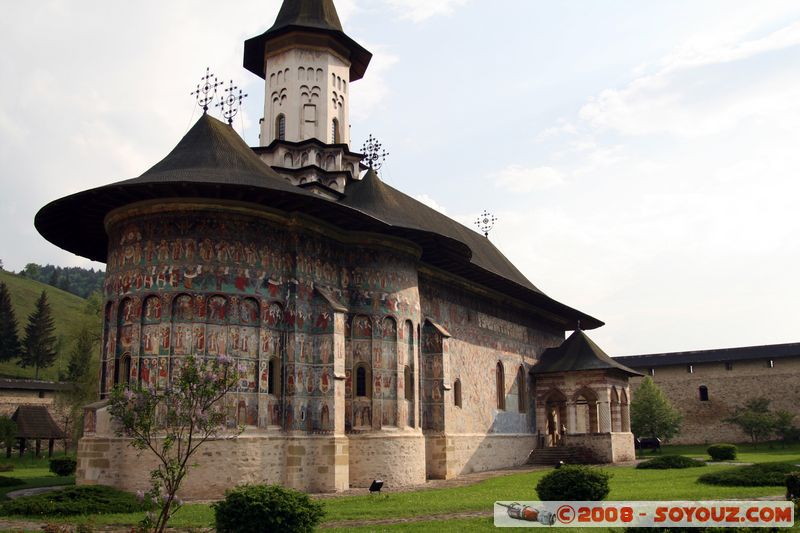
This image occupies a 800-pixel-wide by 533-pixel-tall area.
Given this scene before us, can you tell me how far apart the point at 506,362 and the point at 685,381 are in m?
21.1

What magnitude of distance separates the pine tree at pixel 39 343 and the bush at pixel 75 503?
2248 inches

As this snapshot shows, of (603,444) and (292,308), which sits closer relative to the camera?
(292,308)

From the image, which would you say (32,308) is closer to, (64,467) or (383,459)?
(64,467)

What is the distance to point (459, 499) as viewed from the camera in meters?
15.2

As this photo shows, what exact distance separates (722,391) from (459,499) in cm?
3375

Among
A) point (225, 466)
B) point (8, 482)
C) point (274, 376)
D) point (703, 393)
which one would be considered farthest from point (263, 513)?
point (703, 393)

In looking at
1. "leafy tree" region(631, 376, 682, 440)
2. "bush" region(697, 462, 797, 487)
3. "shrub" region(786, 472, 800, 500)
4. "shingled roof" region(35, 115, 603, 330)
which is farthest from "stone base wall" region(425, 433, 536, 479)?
"shrub" region(786, 472, 800, 500)

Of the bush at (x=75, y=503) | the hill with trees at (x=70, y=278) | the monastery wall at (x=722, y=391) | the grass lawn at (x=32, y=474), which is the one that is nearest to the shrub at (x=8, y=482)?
the grass lawn at (x=32, y=474)

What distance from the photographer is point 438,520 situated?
1177 centimetres

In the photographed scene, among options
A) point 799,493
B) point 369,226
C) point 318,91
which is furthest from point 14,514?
point 318,91

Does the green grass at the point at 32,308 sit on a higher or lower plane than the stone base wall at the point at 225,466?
higher

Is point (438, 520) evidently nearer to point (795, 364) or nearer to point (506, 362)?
point (506, 362)

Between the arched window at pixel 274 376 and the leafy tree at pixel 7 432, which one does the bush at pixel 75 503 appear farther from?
the leafy tree at pixel 7 432

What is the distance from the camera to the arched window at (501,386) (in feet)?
92.7
